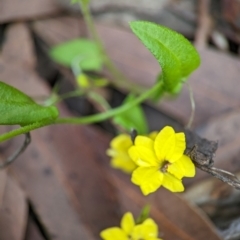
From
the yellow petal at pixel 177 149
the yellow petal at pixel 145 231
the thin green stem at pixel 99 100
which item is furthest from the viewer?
the thin green stem at pixel 99 100

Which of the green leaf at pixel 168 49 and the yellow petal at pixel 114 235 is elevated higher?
the green leaf at pixel 168 49

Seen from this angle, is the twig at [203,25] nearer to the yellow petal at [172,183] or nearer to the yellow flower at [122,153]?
the yellow flower at [122,153]

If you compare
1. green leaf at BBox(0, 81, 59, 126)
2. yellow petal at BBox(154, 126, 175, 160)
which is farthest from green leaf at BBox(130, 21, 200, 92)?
green leaf at BBox(0, 81, 59, 126)

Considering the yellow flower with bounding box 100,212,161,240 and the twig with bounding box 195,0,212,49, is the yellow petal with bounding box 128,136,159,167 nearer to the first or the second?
the yellow flower with bounding box 100,212,161,240

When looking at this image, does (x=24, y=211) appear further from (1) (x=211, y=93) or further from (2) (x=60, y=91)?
(1) (x=211, y=93)

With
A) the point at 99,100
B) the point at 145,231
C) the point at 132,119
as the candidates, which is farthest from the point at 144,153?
the point at 99,100

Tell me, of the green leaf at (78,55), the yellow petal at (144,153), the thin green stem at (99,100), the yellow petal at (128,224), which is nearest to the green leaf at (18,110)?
the yellow petal at (144,153)

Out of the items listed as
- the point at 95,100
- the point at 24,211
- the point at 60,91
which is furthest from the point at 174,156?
the point at 60,91
